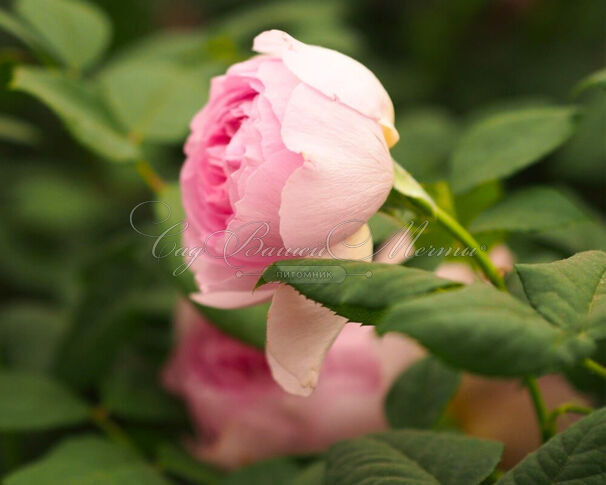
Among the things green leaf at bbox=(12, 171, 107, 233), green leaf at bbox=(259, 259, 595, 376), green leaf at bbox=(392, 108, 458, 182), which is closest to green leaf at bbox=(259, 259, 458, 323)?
green leaf at bbox=(259, 259, 595, 376)

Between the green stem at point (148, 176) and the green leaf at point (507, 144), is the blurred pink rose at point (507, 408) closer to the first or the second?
the green leaf at point (507, 144)

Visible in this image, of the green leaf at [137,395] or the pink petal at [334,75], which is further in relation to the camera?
the green leaf at [137,395]

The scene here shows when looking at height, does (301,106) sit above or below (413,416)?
above

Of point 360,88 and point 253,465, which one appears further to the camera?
point 253,465

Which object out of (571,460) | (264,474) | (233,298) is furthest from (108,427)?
(571,460)

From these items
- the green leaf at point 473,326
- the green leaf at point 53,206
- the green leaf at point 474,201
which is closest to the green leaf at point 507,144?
the green leaf at point 474,201

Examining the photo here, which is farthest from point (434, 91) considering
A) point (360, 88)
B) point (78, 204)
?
point (360, 88)

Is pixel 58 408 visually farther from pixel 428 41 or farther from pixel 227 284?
pixel 428 41
